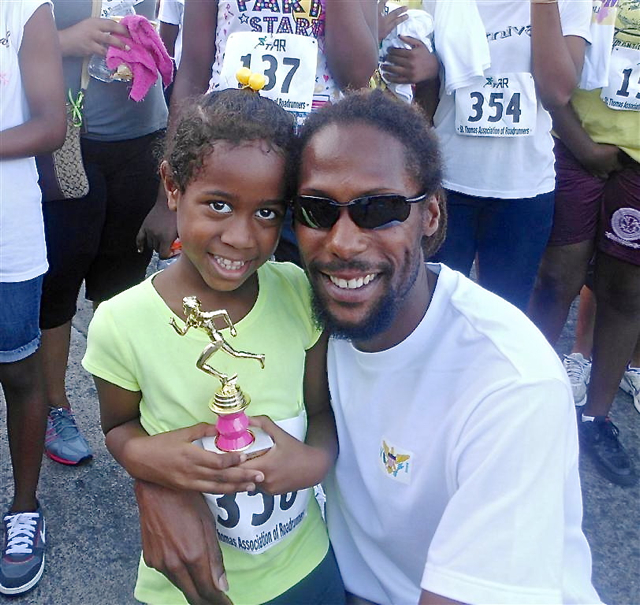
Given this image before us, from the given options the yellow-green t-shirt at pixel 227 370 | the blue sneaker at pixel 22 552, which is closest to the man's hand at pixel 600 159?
the yellow-green t-shirt at pixel 227 370

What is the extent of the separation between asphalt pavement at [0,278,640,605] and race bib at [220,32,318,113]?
1.78 m

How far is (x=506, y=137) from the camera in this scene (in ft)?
9.68

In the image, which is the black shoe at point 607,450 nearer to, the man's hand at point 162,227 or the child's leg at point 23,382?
the man's hand at point 162,227

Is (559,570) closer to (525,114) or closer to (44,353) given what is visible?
(525,114)

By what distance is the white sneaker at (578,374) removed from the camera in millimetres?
3756

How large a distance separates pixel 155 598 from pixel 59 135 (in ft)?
4.79

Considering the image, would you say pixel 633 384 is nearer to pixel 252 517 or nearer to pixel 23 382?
pixel 252 517

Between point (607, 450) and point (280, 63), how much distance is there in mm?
2319

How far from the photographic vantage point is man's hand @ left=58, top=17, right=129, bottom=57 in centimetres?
264

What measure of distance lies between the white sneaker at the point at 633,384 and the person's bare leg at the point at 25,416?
9.56ft

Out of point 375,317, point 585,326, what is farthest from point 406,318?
point 585,326

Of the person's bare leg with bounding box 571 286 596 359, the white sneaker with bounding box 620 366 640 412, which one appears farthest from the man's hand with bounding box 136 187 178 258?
the white sneaker with bounding box 620 366 640 412

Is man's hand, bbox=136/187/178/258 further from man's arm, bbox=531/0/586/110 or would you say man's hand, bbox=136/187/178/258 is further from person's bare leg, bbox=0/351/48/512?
man's arm, bbox=531/0/586/110

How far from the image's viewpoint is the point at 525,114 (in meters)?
2.91
